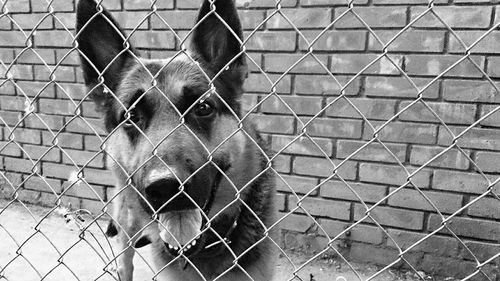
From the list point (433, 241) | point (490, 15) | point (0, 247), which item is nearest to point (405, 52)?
point (490, 15)

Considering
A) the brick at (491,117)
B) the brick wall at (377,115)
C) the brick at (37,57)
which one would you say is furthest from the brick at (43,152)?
the brick at (491,117)

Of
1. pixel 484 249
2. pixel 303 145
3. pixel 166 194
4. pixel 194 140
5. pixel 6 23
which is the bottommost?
pixel 484 249

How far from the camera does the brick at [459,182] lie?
2749 mm

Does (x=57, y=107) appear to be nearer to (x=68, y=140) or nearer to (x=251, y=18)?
(x=68, y=140)

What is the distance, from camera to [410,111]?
2855 millimetres

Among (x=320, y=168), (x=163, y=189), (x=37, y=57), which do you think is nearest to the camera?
(x=163, y=189)

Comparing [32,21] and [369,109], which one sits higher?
[32,21]

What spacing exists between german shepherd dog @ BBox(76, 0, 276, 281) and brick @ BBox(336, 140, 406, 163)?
798 millimetres

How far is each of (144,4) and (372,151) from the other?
227 centimetres

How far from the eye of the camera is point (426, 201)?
2855 mm

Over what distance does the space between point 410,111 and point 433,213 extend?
0.76 metres

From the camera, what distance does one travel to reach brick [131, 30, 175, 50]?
11.3 feet

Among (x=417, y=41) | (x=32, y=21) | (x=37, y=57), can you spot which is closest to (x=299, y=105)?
(x=417, y=41)

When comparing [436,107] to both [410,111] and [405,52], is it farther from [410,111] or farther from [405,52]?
[405,52]
